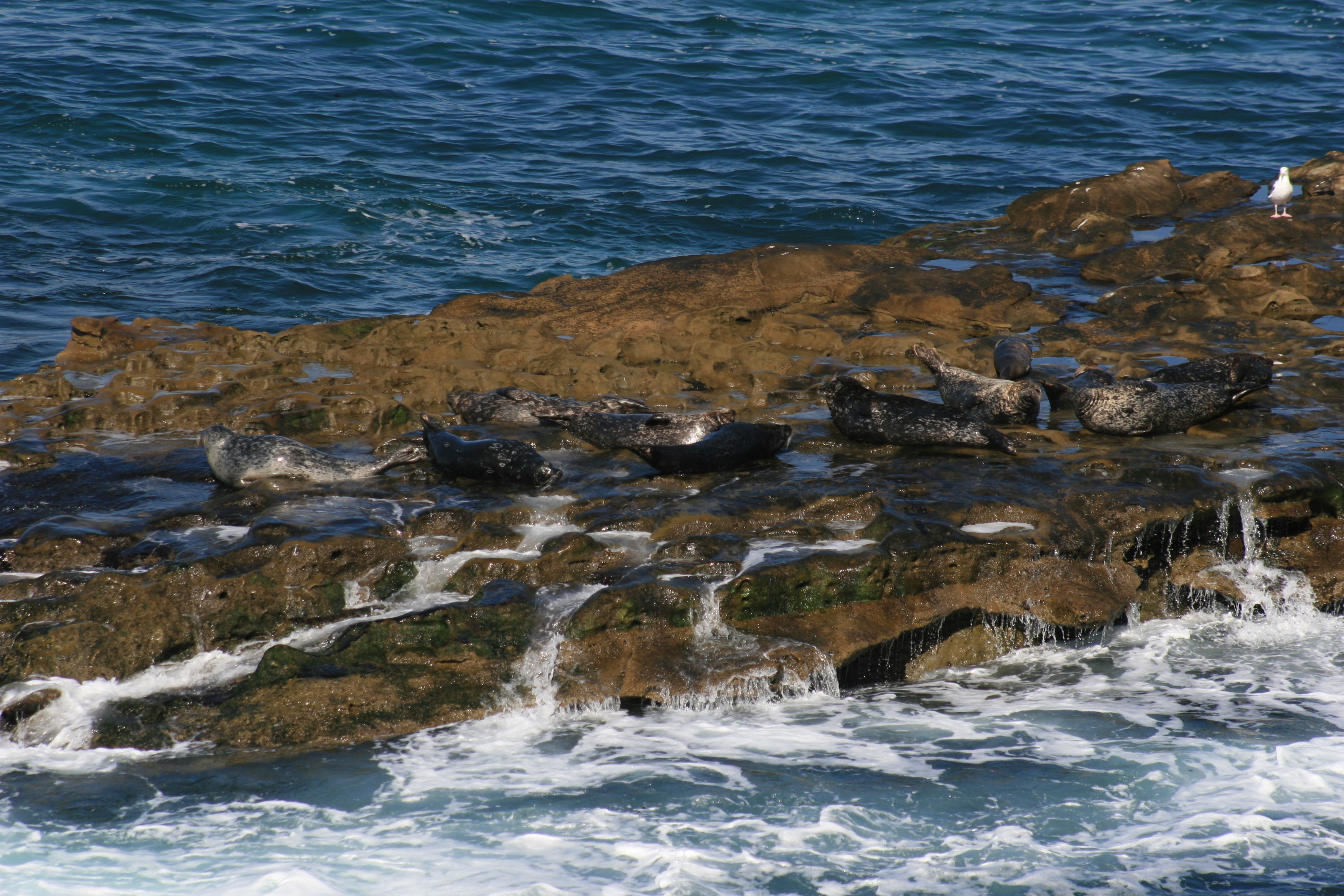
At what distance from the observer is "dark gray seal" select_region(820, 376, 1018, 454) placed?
23.9 feet

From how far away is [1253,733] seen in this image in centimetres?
531

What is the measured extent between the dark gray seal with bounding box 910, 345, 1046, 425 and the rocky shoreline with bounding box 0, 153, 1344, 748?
0.80ft

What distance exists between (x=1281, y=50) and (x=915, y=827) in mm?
27287

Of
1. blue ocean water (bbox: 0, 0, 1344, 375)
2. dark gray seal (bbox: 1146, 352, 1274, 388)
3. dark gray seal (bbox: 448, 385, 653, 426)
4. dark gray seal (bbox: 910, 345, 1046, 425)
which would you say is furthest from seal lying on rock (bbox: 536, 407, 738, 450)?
blue ocean water (bbox: 0, 0, 1344, 375)

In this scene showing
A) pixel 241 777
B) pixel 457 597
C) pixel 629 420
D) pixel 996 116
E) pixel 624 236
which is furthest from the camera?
pixel 996 116

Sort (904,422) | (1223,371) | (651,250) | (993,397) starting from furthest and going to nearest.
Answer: (651,250) < (1223,371) < (993,397) < (904,422)

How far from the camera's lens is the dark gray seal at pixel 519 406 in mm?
8086

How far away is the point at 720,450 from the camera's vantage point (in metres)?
7.02

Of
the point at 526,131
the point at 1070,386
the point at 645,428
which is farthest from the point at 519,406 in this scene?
the point at 526,131

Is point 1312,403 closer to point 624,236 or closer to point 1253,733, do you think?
point 1253,733

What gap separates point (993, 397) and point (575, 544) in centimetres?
330

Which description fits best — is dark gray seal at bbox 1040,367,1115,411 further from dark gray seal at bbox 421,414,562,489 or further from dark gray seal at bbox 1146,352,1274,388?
dark gray seal at bbox 421,414,562,489

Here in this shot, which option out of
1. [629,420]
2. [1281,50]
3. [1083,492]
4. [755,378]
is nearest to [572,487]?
[629,420]

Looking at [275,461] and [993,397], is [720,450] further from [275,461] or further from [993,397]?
[275,461]
